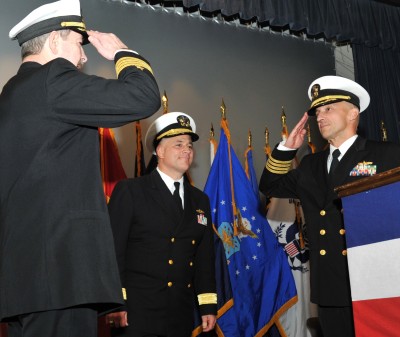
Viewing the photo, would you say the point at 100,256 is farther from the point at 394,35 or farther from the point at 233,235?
the point at 394,35

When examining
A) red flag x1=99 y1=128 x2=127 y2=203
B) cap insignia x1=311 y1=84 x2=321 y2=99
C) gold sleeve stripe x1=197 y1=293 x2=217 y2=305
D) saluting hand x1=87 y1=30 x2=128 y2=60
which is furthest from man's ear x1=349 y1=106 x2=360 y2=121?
red flag x1=99 y1=128 x2=127 y2=203

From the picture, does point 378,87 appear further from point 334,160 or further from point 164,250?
point 164,250

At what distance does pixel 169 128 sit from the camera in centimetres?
363

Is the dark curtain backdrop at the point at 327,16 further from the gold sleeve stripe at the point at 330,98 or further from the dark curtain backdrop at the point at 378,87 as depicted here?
the gold sleeve stripe at the point at 330,98

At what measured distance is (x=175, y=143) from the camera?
Answer: 11.7 feet

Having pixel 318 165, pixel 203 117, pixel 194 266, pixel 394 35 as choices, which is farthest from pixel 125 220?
pixel 394 35

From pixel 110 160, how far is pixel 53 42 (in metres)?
2.27

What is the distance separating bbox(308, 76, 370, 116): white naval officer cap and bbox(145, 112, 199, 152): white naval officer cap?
72cm

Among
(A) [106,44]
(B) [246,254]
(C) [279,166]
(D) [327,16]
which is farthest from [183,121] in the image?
(D) [327,16]

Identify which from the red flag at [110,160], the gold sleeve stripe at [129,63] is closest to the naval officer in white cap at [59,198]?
the gold sleeve stripe at [129,63]

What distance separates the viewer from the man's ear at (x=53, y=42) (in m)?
2.00

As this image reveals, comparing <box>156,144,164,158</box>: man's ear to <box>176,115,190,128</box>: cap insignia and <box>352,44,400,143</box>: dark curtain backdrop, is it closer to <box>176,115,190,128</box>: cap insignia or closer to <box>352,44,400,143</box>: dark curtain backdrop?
<box>176,115,190,128</box>: cap insignia

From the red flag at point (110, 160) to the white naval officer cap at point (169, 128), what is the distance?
57cm

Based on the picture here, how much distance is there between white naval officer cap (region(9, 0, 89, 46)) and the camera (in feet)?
6.57
